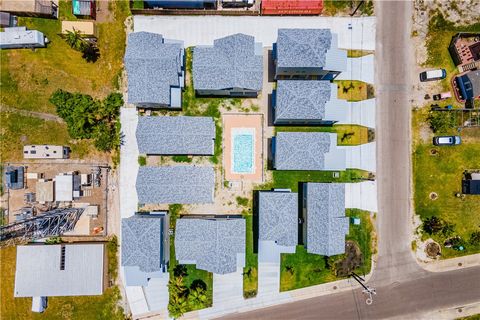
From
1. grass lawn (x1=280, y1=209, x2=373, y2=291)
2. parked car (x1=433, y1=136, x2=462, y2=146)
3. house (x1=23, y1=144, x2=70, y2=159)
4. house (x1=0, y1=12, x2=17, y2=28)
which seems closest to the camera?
house (x1=23, y1=144, x2=70, y2=159)

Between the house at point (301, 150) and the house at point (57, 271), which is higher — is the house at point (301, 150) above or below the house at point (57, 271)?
above

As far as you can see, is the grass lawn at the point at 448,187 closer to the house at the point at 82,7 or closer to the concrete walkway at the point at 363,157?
the concrete walkway at the point at 363,157

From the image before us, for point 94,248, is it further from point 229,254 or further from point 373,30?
point 373,30

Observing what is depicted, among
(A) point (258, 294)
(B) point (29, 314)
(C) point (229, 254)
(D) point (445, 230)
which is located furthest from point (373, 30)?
(B) point (29, 314)

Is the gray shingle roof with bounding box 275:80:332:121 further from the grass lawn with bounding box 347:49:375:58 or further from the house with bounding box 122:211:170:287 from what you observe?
the house with bounding box 122:211:170:287

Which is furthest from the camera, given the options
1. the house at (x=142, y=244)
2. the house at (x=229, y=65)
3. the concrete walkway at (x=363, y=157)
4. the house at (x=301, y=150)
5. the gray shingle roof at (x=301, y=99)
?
the concrete walkway at (x=363, y=157)

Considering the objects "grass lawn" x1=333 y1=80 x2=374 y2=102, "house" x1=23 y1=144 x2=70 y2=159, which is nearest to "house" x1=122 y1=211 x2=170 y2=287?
"house" x1=23 y1=144 x2=70 y2=159

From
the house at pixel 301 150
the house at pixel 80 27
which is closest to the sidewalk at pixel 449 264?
the house at pixel 301 150
